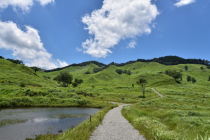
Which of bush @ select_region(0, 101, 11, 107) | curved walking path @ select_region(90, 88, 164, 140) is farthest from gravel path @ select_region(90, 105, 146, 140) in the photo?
bush @ select_region(0, 101, 11, 107)

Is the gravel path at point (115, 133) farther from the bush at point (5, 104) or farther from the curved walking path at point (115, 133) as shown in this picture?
the bush at point (5, 104)

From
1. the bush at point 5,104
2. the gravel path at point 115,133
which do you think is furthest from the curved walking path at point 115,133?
the bush at point 5,104

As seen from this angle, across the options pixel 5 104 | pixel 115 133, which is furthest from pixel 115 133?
pixel 5 104

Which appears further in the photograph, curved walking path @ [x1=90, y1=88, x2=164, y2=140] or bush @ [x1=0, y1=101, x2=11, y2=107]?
bush @ [x1=0, y1=101, x2=11, y2=107]

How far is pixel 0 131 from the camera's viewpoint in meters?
21.4

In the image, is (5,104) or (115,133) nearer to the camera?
(115,133)

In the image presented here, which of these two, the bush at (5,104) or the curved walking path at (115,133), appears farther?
the bush at (5,104)

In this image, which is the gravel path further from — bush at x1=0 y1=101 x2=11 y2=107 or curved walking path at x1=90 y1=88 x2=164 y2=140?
bush at x1=0 y1=101 x2=11 y2=107

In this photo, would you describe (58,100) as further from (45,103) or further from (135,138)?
(135,138)

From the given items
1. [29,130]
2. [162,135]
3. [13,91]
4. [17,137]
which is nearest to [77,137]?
[162,135]

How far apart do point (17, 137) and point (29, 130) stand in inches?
134

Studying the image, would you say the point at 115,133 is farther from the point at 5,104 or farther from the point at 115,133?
the point at 5,104

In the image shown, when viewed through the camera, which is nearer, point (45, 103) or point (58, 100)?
point (45, 103)

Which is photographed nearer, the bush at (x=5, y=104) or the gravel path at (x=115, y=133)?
the gravel path at (x=115, y=133)
